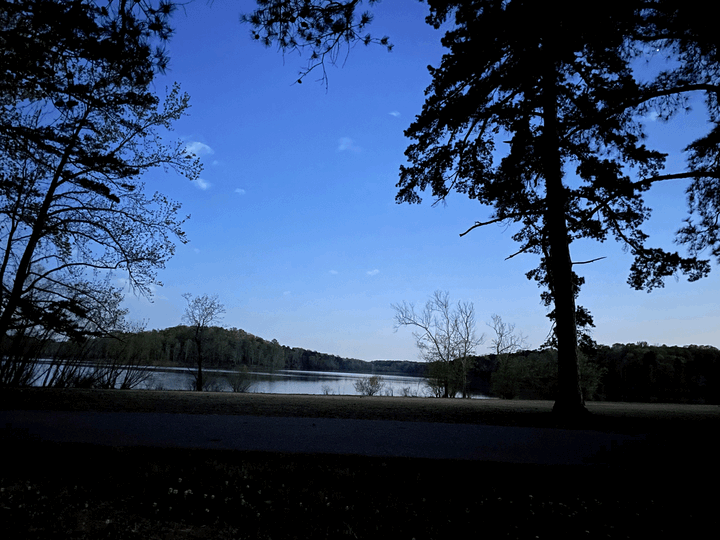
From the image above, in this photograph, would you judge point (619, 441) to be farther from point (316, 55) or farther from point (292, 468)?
point (316, 55)

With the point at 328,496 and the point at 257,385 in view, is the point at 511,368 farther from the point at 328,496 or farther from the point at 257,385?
the point at 328,496

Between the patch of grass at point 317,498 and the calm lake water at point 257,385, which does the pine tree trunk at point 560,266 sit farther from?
the calm lake water at point 257,385

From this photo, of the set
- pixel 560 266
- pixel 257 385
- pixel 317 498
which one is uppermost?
pixel 560 266

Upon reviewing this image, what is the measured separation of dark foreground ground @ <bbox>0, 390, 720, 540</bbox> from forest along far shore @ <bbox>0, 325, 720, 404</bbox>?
10687 millimetres

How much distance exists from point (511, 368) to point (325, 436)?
41.7m

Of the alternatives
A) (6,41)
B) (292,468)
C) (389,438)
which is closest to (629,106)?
(389,438)

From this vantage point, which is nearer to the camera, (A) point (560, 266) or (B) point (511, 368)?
(A) point (560, 266)

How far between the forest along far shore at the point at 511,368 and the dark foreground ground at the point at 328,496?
10.7 m

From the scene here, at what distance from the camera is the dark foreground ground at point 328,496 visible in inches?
119

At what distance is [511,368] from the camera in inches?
1684

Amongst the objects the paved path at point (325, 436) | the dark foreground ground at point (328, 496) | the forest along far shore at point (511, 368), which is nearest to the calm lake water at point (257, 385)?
the forest along far shore at point (511, 368)

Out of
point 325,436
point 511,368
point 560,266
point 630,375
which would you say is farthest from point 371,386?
point 630,375

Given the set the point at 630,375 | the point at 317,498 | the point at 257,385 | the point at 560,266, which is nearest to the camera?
the point at 317,498

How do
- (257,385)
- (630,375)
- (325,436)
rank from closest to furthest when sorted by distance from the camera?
(325,436) → (257,385) → (630,375)
